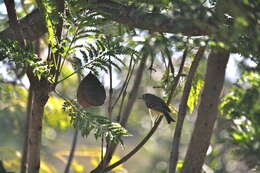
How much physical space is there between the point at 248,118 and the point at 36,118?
17.4 inches

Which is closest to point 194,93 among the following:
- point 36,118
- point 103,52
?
point 103,52

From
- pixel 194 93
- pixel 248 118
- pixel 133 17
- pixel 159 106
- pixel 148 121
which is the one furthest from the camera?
pixel 148 121

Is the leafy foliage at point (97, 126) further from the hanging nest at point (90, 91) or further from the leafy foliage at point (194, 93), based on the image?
the leafy foliage at point (194, 93)

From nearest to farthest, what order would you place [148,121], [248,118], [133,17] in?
1. [248,118]
2. [133,17]
3. [148,121]

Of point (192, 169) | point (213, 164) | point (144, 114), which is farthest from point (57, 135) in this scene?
→ point (192, 169)

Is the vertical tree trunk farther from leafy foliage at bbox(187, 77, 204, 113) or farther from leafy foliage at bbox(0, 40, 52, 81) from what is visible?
leafy foliage at bbox(0, 40, 52, 81)

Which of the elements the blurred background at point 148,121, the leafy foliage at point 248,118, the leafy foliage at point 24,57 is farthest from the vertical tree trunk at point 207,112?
the leafy foliage at point 24,57

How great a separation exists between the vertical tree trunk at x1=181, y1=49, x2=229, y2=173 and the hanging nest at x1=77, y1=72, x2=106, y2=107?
0.35 m

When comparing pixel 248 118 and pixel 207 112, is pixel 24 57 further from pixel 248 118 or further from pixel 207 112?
pixel 207 112

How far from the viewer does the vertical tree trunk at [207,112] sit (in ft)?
4.37

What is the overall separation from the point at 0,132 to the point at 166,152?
145cm

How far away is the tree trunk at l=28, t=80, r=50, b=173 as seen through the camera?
Answer: 102cm

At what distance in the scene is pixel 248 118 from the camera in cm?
92

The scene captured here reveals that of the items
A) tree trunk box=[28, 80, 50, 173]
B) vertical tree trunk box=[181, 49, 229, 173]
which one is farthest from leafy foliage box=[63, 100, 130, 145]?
vertical tree trunk box=[181, 49, 229, 173]
